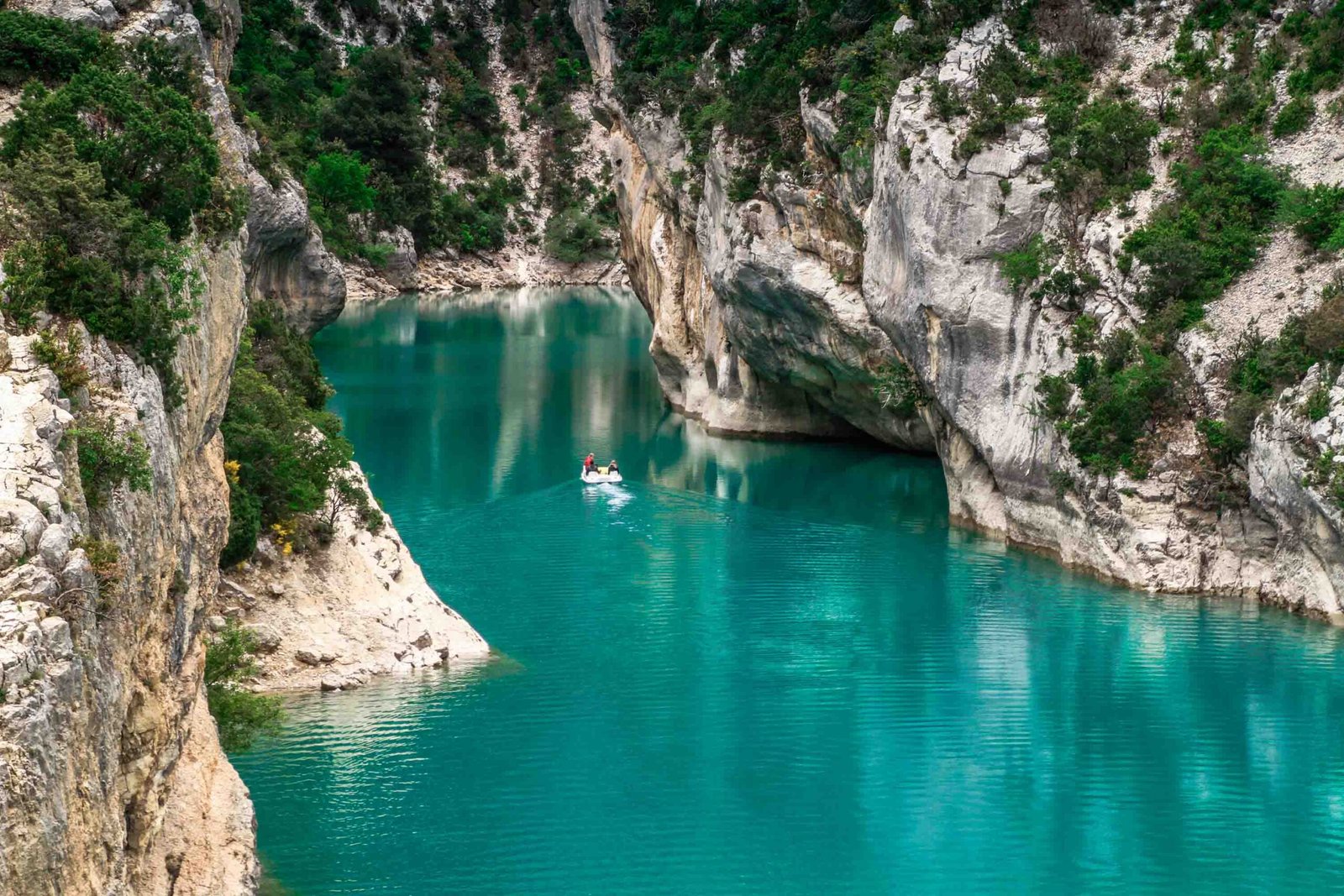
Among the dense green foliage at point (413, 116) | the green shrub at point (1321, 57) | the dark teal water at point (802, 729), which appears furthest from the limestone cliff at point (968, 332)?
the dense green foliage at point (413, 116)

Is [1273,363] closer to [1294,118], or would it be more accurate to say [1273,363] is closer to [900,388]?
[1294,118]

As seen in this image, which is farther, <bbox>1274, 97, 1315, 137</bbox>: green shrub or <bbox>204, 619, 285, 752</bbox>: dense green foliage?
<bbox>1274, 97, 1315, 137</bbox>: green shrub

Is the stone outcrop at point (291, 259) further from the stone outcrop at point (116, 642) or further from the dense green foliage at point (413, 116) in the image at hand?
the stone outcrop at point (116, 642)

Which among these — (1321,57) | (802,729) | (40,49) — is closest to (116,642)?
(40,49)

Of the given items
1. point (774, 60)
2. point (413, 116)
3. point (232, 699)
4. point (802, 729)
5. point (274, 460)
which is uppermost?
point (413, 116)

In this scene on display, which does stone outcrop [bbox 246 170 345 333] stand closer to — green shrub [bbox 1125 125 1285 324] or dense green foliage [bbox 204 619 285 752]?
dense green foliage [bbox 204 619 285 752]

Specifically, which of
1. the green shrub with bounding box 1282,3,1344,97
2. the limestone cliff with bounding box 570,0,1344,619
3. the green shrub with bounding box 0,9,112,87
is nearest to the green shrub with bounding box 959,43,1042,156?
the limestone cliff with bounding box 570,0,1344,619

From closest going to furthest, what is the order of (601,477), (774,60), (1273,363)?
1. (1273,363)
2. (601,477)
3. (774,60)
